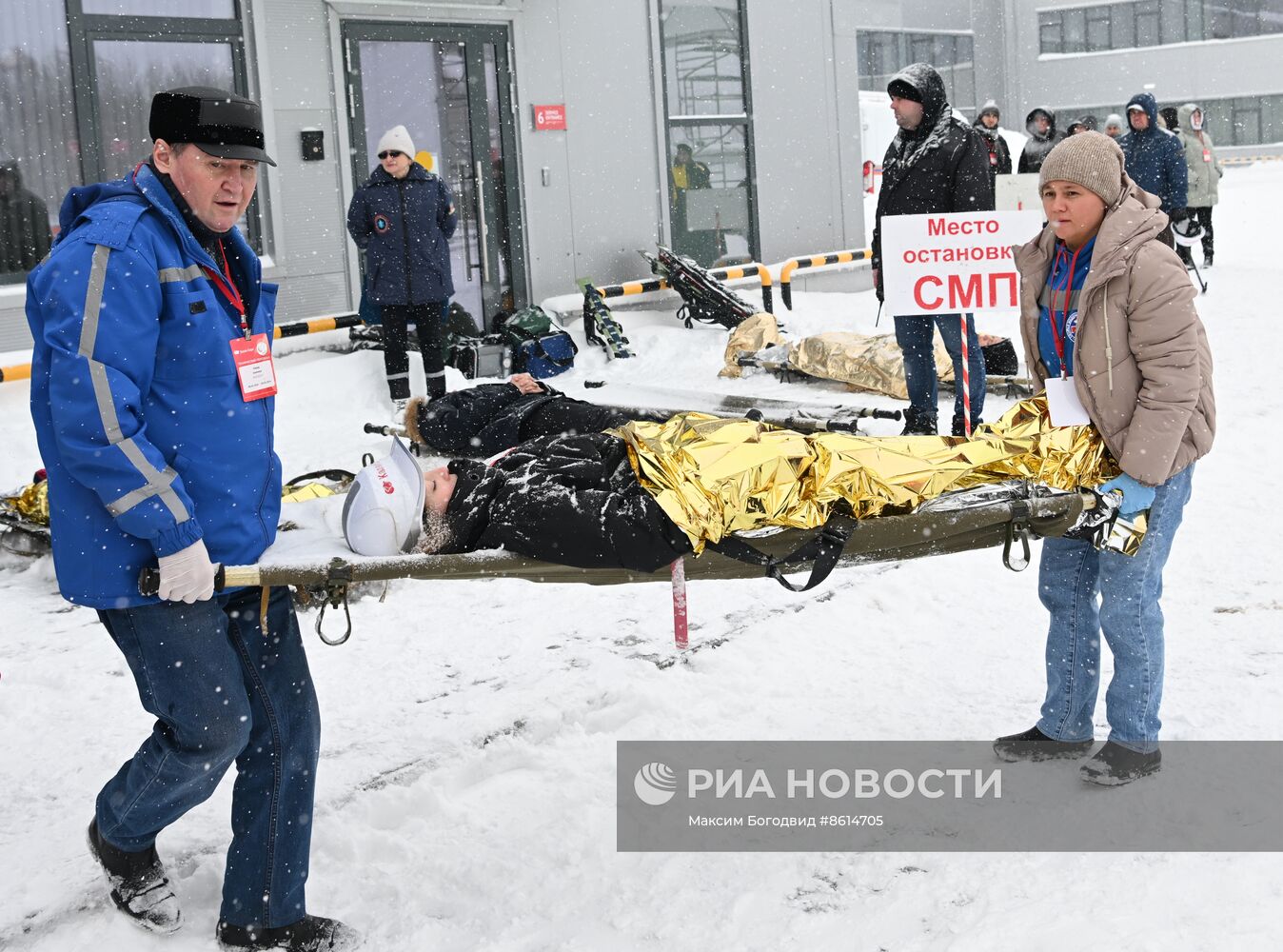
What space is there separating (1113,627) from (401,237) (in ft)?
21.8

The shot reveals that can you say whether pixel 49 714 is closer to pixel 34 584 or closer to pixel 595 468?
pixel 34 584

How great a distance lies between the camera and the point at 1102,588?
3.67 meters

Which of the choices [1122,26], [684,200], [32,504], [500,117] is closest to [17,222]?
[32,504]

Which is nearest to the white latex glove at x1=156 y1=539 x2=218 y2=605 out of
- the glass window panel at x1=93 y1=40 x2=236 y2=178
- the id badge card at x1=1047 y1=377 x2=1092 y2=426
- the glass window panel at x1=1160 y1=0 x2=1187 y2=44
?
the id badge card at x1=1047 y1=377 x2=1092 y2=426

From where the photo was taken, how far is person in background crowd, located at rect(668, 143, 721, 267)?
13.0 metres

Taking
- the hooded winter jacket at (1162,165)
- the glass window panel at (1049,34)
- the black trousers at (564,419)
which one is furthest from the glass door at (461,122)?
the glass window panel at (1049,34)

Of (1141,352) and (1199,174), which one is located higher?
(1199,174)

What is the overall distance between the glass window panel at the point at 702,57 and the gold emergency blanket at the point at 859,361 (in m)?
3.88

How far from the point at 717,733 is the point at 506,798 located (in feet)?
2.36

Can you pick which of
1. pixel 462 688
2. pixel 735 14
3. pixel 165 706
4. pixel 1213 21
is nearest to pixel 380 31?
pixel 735 14

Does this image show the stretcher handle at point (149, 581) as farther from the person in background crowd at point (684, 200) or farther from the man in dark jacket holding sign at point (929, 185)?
the person in background crowd at point (684, 200)

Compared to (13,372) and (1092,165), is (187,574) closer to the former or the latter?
(1092,165)

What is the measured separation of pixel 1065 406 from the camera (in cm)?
359

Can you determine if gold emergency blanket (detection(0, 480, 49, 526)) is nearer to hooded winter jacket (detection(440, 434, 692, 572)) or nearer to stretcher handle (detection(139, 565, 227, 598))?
hooded winter jacket (detection(440, 434, 692, 572))
